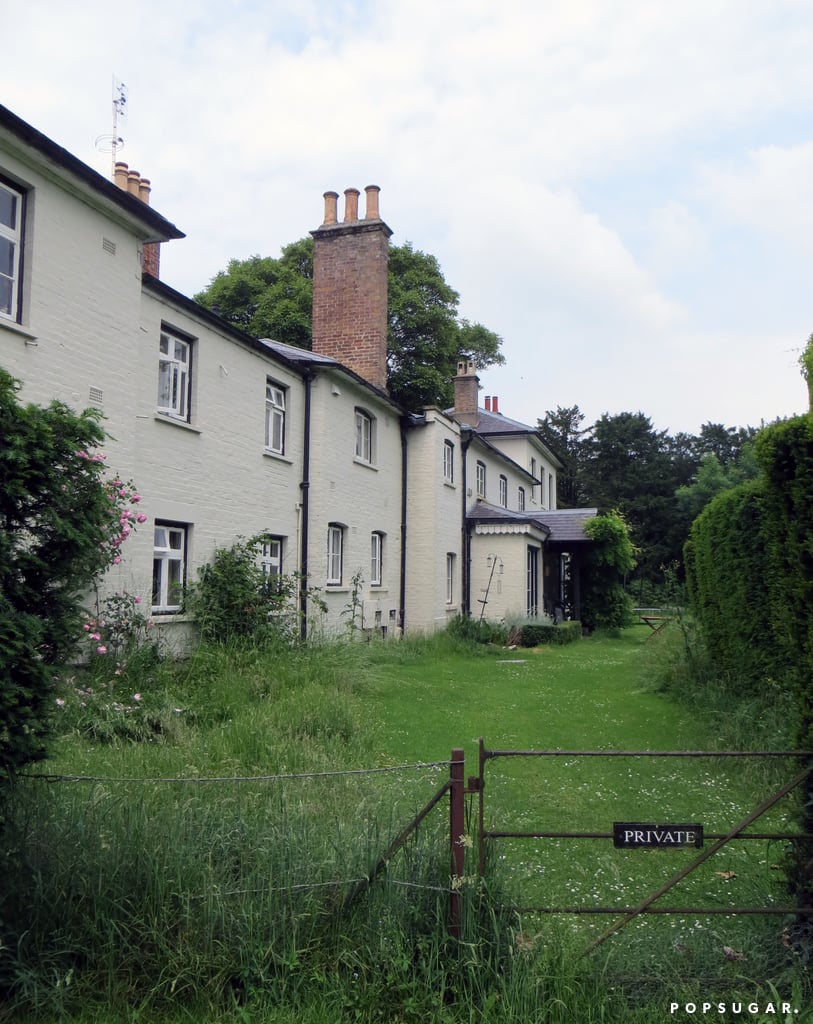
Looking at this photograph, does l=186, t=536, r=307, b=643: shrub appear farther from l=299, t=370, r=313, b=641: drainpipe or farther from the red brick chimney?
the red brick chimney

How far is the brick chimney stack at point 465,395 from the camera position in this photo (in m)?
28.0

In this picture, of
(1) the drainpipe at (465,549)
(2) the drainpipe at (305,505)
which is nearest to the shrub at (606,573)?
(1) the drainpipe at (465,549)

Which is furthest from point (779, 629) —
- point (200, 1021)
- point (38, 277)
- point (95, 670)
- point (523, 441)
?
point (523, 441)

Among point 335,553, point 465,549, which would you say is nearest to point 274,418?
point 335,553

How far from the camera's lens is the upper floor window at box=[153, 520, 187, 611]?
36.3 ft

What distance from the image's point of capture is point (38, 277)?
28.0 feet

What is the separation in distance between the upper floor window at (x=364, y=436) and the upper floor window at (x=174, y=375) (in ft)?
18.8

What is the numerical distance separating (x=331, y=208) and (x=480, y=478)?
32.7 feet

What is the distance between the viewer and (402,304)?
31250 millimetres

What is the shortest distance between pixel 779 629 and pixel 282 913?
5.87 metres

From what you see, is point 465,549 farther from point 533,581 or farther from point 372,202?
point 372,202

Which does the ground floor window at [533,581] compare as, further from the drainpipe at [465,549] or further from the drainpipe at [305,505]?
the drainpipe at [305,505]

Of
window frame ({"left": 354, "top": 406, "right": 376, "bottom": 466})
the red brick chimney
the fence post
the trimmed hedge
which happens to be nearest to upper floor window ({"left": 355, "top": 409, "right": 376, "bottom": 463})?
window frame ({"left": 354, "top": 406, "right": 376, "bottom": 466})

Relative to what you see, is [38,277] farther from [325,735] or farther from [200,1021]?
[200,1021]
